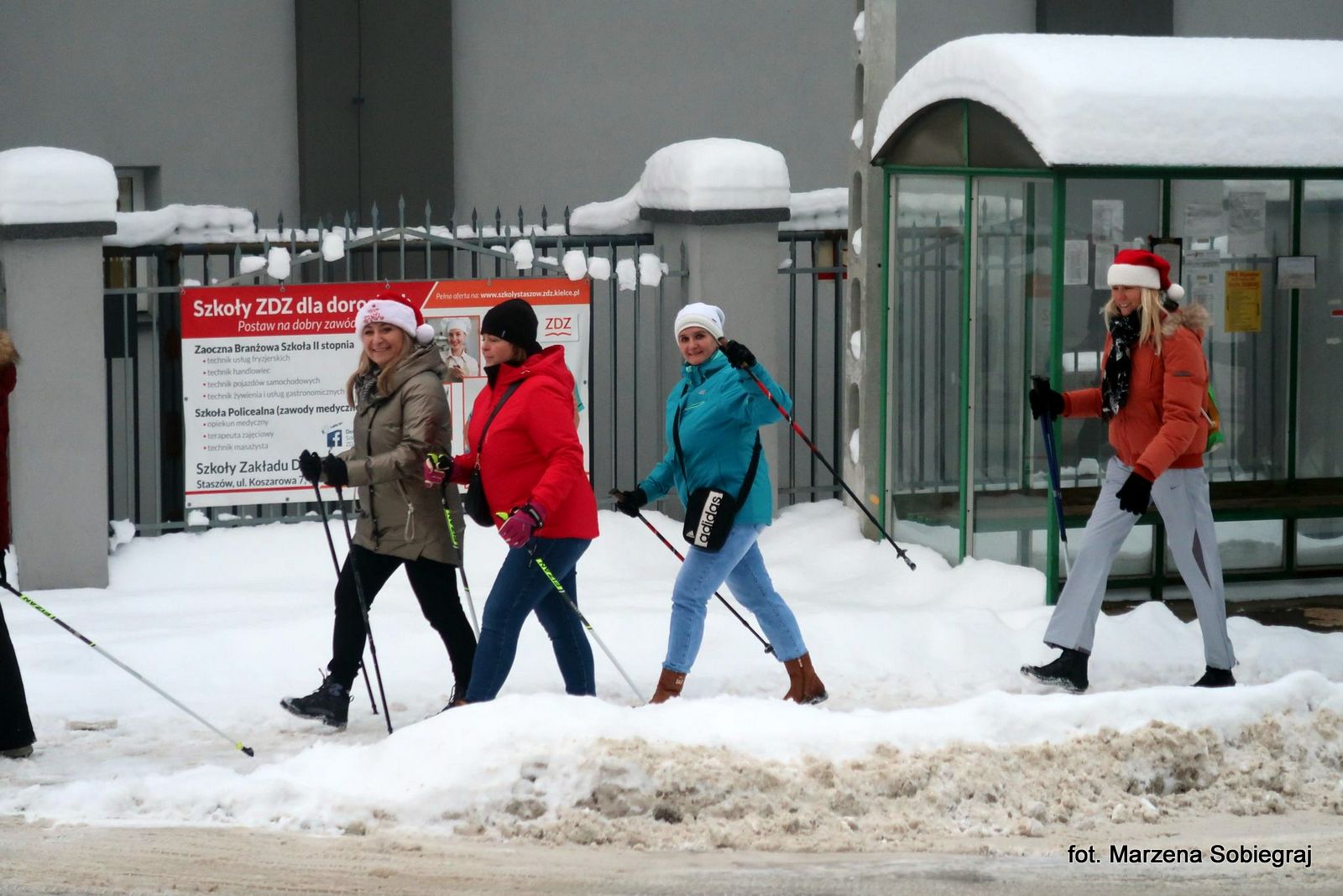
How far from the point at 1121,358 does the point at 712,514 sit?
180 cm

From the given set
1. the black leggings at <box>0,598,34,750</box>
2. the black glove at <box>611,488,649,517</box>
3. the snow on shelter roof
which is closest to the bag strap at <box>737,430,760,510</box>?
the black glove at <box>611,488,649,517</box>

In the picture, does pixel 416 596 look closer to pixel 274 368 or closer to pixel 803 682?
pixel 803 682

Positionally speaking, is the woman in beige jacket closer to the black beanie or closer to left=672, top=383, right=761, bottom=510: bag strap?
the black beanie

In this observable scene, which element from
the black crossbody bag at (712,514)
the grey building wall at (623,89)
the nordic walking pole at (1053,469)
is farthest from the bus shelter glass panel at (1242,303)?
the grey building wall at (623,89)

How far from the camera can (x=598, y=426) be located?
47.5ft

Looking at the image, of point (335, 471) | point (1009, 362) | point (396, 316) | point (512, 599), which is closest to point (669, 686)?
Result: point (512, 599)

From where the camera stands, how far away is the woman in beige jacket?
6.93 m

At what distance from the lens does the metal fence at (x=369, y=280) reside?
10.3 meters

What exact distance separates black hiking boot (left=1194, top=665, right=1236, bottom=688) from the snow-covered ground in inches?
11.6

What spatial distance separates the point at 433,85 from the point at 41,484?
574 cm

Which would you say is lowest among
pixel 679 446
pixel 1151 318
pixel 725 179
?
pixel 679 446

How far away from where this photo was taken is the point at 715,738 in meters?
6.21

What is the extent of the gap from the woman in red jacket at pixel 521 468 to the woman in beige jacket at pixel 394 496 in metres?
0.17

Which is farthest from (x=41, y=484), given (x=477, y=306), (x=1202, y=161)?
(x=1202, y=161)
